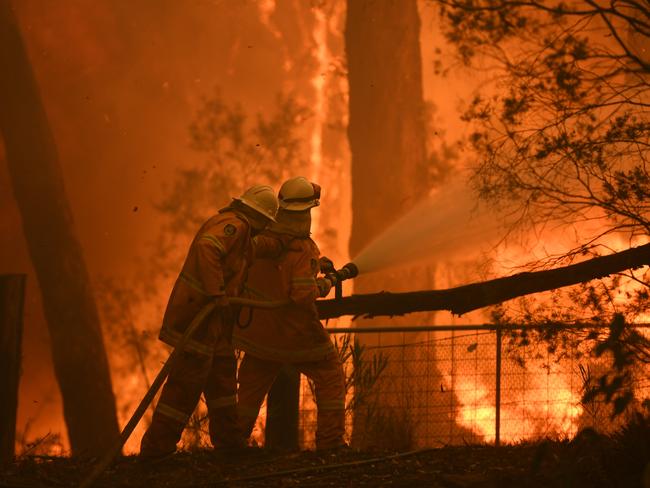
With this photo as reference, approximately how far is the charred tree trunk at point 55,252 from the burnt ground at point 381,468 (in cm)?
575

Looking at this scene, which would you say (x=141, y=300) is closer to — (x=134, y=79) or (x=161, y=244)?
(x=161, y=244)

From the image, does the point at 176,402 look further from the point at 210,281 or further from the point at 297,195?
the point at 297,195

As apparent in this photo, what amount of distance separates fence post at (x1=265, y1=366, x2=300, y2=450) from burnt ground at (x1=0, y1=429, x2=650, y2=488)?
0.37 metres

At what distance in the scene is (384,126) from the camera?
1199 centimetres

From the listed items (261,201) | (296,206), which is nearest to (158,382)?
(261,201)

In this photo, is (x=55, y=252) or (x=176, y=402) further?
(x=55, y=252)

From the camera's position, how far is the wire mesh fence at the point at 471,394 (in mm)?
6711

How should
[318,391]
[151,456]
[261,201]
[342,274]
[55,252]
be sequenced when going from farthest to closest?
[55,252] → [342,274] → [318,391] → [261,201] → [151,456]

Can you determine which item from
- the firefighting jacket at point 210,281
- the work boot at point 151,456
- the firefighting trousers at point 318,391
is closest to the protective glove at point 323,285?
the firefighting trousers at point 318,391

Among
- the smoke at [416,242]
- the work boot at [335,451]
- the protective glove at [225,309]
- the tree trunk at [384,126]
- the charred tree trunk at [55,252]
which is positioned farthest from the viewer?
the tree trunk at [384,126]

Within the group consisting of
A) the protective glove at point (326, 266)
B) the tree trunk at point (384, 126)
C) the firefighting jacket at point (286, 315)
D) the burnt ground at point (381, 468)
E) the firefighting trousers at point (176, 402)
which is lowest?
the burnt ground at point (381, 468)

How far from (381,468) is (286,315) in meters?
1.13

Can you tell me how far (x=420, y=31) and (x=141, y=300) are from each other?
548cm

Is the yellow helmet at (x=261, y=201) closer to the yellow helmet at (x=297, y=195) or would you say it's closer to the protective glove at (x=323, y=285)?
the yellow helmet at (x=297, y=195)
